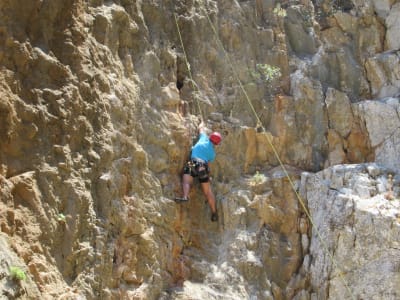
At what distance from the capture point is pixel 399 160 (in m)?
9.84

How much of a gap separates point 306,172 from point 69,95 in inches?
184

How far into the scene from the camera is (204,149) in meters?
8.86

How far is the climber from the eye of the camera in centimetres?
869

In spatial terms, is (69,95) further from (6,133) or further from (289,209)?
(289,209)

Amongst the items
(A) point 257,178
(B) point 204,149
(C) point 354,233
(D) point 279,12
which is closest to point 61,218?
(B) point 204,149

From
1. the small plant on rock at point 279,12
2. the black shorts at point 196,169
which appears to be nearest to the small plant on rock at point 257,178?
the black shorts at point 196,169

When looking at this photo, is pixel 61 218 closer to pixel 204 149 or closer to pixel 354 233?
pixel 204 149

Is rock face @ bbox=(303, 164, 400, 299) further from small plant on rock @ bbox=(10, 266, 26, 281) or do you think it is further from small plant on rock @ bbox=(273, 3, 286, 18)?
small plant on rock @ bbox=(10, 266, 26, 281)

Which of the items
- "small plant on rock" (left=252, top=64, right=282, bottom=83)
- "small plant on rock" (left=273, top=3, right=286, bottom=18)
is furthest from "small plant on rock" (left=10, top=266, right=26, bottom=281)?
"small plant on rock" (left=273, top=3, right=286, bottom=18)

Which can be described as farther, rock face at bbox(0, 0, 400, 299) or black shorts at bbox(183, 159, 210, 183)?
black shorts at bbox(183, 159, 210, 183)

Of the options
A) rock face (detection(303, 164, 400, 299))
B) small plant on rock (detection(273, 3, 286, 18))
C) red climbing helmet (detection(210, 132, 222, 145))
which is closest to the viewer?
rock face (detection(303, 164, 400, 299))

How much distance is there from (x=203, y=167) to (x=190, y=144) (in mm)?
496

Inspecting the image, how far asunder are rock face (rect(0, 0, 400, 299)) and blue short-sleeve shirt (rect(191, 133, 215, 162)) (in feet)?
0.65

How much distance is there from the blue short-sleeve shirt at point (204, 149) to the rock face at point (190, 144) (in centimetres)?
20
